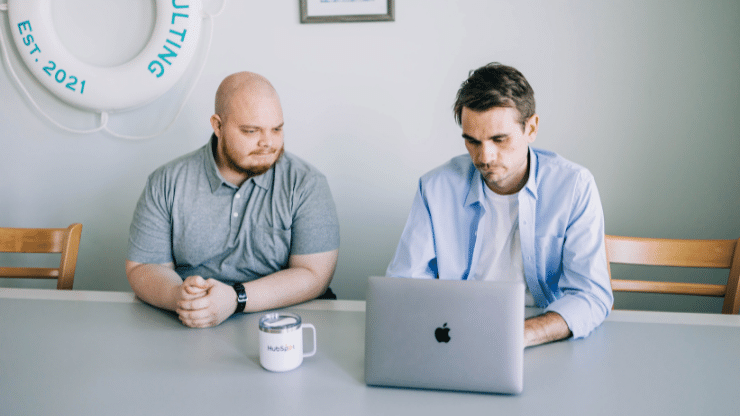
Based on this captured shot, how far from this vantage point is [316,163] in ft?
5.86

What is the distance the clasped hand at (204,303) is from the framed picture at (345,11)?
3.33 feet

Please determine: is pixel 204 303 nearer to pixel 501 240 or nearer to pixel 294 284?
pixel 294 284

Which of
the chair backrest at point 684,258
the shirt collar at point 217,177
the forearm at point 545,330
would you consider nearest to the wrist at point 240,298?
the shirt collar at point 217,177

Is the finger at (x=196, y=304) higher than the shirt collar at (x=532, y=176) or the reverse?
the reverse

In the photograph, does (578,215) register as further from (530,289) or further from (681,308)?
(681,308)

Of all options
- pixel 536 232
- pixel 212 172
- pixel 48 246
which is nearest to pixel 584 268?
pixel 536 232

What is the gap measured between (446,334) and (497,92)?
0.61 m

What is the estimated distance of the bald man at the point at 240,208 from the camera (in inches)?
52.7

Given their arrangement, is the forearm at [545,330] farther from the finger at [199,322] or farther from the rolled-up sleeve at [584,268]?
the finger at [199,322]

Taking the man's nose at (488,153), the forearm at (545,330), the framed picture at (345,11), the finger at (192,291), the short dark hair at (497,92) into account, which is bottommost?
the forearm at (545,330)

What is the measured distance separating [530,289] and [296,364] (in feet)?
2.13

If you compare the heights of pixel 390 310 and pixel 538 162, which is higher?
pixel 538 162

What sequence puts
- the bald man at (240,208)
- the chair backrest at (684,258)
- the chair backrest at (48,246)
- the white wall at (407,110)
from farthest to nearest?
the white wall at (407,110), the chair backrest at (48,246), the bald man at (240,208), the chair backrest at (684,258)

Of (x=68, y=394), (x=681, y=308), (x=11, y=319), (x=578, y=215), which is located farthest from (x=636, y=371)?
(x=11, y=319)
